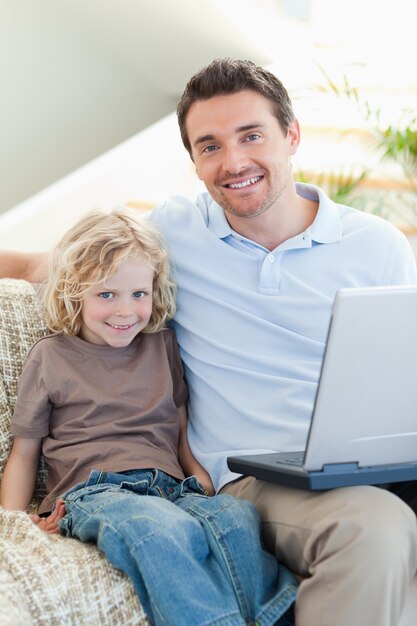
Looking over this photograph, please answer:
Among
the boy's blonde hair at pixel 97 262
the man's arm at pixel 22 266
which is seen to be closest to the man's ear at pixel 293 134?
the boy's blonde hair at pixel 97 262

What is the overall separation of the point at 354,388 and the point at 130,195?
2.65m

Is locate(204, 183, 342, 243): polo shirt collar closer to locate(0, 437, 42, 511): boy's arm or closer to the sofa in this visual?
locate(0, 437, 42, 511): boy's arm

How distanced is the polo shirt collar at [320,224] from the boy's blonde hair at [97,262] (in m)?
0.14

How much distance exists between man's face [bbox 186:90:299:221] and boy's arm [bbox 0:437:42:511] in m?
0.67

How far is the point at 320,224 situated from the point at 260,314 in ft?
0.80

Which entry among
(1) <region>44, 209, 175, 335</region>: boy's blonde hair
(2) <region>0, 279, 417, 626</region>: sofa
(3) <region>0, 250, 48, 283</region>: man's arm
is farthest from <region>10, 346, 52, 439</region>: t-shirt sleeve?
(3) <region>0, 250, 48, 283</region>: man's arm

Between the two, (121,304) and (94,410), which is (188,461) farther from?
(121,304)

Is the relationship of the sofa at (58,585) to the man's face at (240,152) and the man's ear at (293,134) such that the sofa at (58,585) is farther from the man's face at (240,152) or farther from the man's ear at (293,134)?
the man's ear at (293,134)

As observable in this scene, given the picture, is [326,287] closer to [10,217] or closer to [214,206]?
[214,206]

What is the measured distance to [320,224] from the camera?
1.99 meters

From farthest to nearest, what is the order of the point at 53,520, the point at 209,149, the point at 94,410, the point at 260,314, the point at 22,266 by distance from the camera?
the point at 22,266 → the point at 209,149 → the point at 260,314 → the point at 94,410 → the point at 53,520

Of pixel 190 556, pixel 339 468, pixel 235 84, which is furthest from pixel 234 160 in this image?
pixel 190 556

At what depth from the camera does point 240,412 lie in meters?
1.86

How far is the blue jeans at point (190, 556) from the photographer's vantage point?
4.59 feet
